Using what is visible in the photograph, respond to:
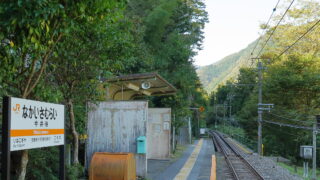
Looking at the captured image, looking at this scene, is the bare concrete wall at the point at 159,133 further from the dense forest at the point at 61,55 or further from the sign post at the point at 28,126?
the sign post at the point at 28,126

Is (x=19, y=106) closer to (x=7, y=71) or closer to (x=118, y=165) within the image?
(x=7, y=71)

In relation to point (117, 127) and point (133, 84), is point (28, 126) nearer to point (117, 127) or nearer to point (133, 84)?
point (117, 127)

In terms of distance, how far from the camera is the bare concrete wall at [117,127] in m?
10.7

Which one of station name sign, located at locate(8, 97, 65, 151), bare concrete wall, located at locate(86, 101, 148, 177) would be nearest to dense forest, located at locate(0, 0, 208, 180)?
bare concrete wall, located at locate(86, 101, 148, 177)

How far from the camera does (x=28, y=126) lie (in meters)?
4.74

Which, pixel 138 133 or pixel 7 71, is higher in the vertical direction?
pixel 7 71

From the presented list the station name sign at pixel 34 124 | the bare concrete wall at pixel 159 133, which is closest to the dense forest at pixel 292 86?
the bare concrete wall at pixel 159 133

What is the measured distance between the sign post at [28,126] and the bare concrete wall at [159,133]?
11866mm

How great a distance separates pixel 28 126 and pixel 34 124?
0.52 feet

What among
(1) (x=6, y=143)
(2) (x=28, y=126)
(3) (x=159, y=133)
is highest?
(2) (x=28, y=126)

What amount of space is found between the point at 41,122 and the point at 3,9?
5.60 ft

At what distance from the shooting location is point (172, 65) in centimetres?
2566

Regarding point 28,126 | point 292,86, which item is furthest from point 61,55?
point 292,86

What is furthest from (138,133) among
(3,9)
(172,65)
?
(172,65)
